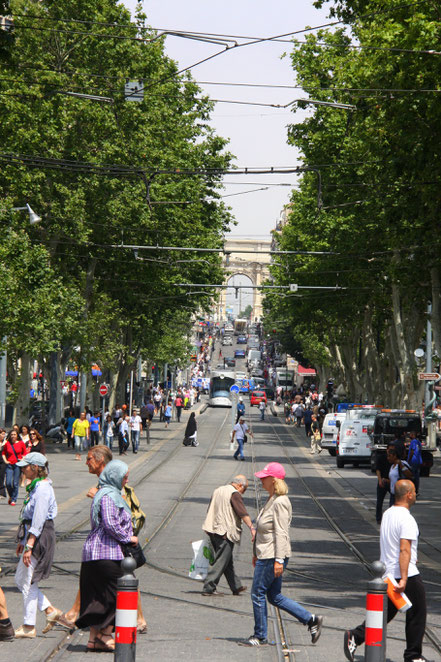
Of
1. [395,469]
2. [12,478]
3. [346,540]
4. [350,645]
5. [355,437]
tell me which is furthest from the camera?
[355,437]

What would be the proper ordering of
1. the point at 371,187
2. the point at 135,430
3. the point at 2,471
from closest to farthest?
the point at 2,471 → the point at 371,187 → the point at 135,430

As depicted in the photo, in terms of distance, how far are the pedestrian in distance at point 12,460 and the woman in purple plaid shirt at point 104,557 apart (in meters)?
14.1

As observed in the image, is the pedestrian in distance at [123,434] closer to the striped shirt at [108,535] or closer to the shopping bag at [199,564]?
the shopping bag at [199,564]

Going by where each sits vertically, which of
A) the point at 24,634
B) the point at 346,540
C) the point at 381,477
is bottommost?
the point at 346,540

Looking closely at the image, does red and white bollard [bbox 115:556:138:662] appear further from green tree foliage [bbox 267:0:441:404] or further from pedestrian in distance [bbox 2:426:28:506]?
pedestrian in distance [bbox 2:426:28:506]

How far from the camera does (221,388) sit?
100000 millimetres

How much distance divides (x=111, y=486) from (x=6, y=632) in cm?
165

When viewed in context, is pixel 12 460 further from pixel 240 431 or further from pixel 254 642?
pixel 240 431

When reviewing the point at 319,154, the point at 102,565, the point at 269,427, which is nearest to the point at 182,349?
the point at 269,427

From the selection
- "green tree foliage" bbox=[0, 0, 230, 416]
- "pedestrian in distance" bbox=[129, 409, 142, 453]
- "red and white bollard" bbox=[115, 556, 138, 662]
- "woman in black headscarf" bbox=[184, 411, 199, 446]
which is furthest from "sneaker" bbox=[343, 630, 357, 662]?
"woman in black headscarf" bbox=[184, 411, 199, 446]

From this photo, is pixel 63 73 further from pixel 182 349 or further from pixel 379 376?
pixel 182 349

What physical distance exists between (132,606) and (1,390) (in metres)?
32.8

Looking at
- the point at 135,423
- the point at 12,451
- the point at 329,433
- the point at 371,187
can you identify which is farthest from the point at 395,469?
the point at 329,433

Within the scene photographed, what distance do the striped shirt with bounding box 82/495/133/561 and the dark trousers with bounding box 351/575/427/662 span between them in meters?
1.91
